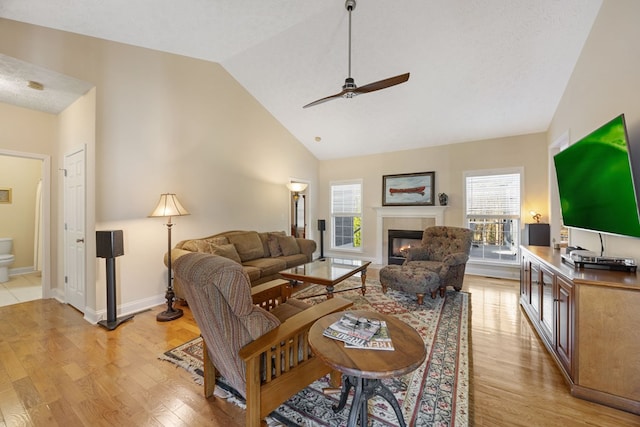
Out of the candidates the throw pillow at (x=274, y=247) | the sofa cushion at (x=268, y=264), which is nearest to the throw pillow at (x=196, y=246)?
the sofa cushion at (x=268, y=264)

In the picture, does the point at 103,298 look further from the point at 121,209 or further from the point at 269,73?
the point at 269,73

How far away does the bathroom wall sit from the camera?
500cm

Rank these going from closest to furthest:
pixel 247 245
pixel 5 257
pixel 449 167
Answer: pixel 247 245 → pixel 5 257 → pixel 449 167

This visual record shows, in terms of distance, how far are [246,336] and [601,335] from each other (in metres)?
2.28

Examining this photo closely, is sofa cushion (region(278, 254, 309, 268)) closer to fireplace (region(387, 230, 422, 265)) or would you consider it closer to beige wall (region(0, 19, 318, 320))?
beige wall (region(0, 19, 318, 320))

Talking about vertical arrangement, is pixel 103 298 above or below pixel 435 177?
below

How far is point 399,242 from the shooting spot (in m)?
5.96

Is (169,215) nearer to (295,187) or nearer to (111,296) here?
(111,296)

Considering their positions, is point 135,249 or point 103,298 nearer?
point 103,298

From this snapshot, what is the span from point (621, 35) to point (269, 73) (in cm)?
405

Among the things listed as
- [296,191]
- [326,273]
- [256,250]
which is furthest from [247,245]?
[296,191]

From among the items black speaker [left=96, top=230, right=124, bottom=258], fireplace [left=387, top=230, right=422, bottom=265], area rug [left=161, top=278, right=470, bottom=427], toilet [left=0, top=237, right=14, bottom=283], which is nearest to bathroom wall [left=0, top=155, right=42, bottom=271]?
toilet [left=0, top=237, right=14, bottom=283]

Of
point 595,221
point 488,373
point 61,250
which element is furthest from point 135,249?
point 595,221

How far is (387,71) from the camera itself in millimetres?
3855
